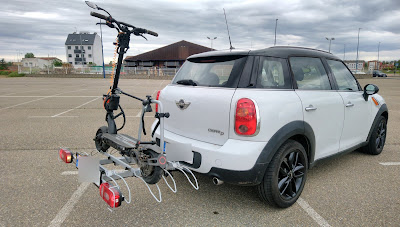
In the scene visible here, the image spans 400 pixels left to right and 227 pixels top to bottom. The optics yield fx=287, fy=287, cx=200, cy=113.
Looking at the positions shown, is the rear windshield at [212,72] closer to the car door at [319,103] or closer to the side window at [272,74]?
the side window at [272,74]

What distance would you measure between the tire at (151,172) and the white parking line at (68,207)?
0.84 meters

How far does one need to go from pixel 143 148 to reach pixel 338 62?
2882mm

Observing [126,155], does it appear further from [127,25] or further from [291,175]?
[291,175]

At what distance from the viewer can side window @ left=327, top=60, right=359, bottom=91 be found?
3.64m

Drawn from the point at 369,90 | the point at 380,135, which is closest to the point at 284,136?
the point at 369,90

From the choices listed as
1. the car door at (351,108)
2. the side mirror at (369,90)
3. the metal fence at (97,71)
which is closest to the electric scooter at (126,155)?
the car door at (351,108)

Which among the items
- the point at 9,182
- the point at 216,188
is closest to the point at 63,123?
the point at 9,182

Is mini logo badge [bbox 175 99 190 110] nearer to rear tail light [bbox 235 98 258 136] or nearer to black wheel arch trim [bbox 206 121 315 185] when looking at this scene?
rear tail light [bbox 235 98 258 136]

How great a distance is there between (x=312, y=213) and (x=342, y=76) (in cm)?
194

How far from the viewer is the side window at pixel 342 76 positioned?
3.64 m

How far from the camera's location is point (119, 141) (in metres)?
3.03

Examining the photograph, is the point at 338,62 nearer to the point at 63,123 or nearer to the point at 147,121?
the point at 147,121

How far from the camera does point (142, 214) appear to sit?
272 cm

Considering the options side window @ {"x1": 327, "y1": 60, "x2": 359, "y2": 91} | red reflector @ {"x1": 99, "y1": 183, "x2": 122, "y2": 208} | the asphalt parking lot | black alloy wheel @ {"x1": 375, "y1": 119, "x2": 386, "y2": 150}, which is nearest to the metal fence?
black alloy wheel @ {"x1": 375, "y1": 119, "x2": 386, "y2": 150}
